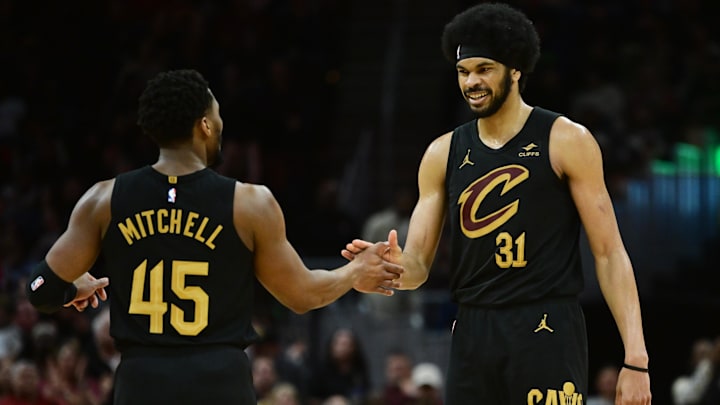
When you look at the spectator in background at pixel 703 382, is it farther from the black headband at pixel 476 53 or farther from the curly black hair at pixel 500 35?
the black headband at pixel 476 53

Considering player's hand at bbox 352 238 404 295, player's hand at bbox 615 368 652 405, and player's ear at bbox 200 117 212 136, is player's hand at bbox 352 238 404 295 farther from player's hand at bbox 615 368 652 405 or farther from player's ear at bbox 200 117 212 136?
player's hand at bbox 615 368 652 405

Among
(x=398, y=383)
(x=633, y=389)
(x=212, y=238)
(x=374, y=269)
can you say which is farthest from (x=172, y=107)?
(x=398, y=383)

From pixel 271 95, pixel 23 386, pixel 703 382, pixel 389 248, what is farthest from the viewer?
pixel 271 95

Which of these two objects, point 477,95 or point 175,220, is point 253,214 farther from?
point 477,95

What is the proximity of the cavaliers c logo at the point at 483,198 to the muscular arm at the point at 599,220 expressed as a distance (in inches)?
8.5

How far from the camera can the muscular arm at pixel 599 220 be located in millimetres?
6270

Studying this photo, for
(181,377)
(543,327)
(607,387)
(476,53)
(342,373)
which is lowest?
(607,387)

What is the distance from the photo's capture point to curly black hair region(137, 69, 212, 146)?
6.04 m

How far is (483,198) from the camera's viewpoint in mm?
6574

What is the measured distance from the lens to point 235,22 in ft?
62.4

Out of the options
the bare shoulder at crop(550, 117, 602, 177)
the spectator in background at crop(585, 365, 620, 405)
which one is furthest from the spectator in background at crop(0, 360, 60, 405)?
the bare shoulder at crop(550, 117, 602, 177)

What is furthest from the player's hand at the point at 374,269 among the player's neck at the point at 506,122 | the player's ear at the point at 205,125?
the player's ear at the point at 205,125

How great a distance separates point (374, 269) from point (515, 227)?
30.6 inches

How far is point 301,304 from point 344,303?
851 cm
